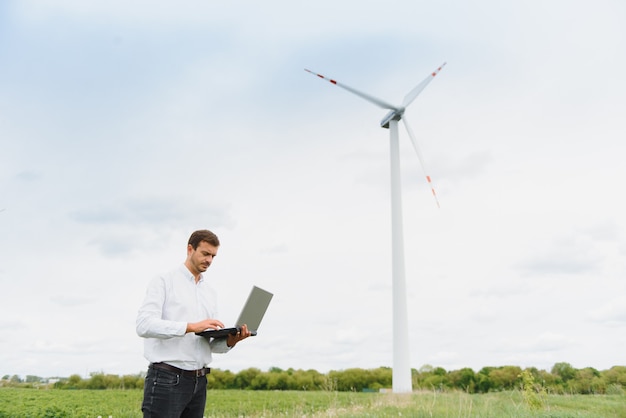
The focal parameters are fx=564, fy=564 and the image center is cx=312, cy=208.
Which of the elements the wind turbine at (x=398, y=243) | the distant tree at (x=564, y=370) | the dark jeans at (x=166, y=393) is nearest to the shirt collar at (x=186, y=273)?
the dark jeans at (x=166, y=393)

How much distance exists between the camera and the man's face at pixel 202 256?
165 inches

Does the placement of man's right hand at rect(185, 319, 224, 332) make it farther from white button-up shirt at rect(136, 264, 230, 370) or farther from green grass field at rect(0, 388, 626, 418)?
green grass field at rect(0, 388, 626, 418)

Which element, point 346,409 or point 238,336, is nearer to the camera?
point 238,336

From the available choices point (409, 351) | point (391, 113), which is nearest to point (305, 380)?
point (409, 351)

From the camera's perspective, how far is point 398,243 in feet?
75.9

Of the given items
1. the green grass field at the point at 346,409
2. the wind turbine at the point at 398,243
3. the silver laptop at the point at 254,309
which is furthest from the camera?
the wind turbine at the point at 398,243

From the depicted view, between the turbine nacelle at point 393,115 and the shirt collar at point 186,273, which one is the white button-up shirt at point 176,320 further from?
the turbine nacelle at point 393,115

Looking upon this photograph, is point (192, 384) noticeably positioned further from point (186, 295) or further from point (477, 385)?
point (477, 385)

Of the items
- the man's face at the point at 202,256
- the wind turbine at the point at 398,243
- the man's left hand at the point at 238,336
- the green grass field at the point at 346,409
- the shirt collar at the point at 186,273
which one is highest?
the wind turbine at the point at 398,243

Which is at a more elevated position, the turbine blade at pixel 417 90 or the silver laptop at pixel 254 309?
the turbine blade at pixel 417 90

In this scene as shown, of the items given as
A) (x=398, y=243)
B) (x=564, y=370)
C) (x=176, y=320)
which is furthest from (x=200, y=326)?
(x=564, y=370)

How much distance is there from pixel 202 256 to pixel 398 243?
1943 cm

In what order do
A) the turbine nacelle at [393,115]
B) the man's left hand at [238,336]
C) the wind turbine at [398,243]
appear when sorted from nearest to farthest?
the man's left hand at [238,336] < the wind turbine at [398,243] < the turbine nacelle at [393,115]

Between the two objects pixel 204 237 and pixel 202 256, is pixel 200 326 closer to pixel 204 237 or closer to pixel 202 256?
pixel 202 256
